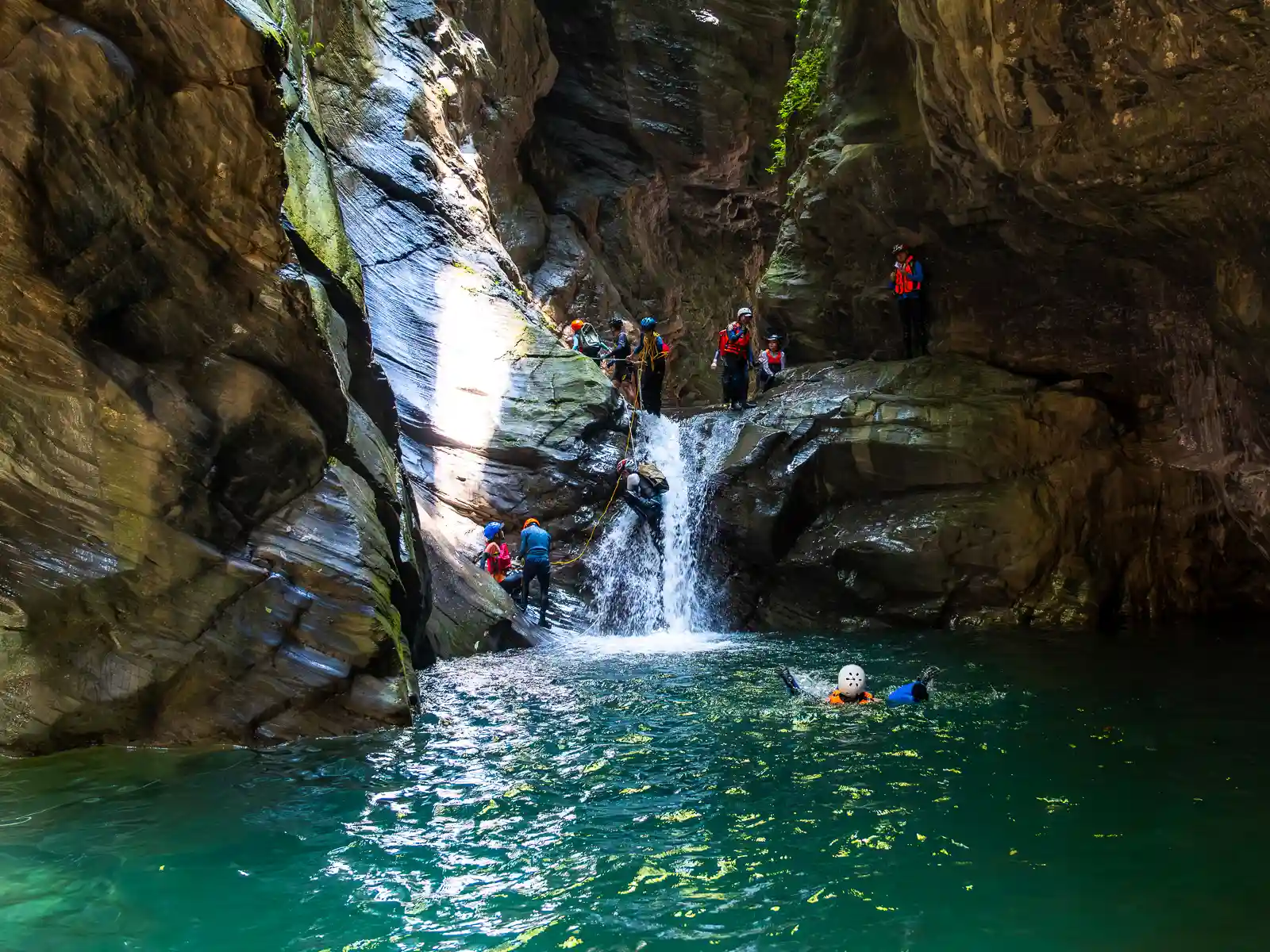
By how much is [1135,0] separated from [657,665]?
821cm

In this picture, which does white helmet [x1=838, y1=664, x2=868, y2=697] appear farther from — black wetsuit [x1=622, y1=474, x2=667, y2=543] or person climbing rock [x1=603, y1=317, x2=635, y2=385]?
person climbing rock [x1=603, y1=317, x2=635, y2=385]

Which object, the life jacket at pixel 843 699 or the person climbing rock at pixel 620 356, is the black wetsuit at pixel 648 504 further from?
the life jacket at pixel 843 699

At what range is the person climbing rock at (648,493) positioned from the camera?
1648 centimetres

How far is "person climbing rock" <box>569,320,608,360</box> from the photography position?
20844 millimetres

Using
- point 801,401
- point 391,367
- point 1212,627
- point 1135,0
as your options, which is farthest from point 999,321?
point 391,367

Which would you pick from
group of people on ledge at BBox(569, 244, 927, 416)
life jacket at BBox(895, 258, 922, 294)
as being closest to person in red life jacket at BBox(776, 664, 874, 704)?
group of people on ledge at BBox(569, 244, 927, 416)

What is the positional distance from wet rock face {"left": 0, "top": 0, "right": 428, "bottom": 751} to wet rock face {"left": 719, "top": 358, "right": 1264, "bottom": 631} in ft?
29.9

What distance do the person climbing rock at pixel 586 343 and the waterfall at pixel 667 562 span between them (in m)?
4.13

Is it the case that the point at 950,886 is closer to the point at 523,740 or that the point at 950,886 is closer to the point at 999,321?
the point at 523,740

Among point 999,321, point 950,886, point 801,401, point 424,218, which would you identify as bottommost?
point 950,886

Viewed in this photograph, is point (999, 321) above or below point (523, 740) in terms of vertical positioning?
above

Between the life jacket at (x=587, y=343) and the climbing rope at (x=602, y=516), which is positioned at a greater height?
the life jacket at (x=587, y=343)

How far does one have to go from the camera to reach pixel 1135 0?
8836 millimetres

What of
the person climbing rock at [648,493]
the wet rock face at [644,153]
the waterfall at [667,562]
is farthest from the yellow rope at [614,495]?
the wet rock face at [644,153]
